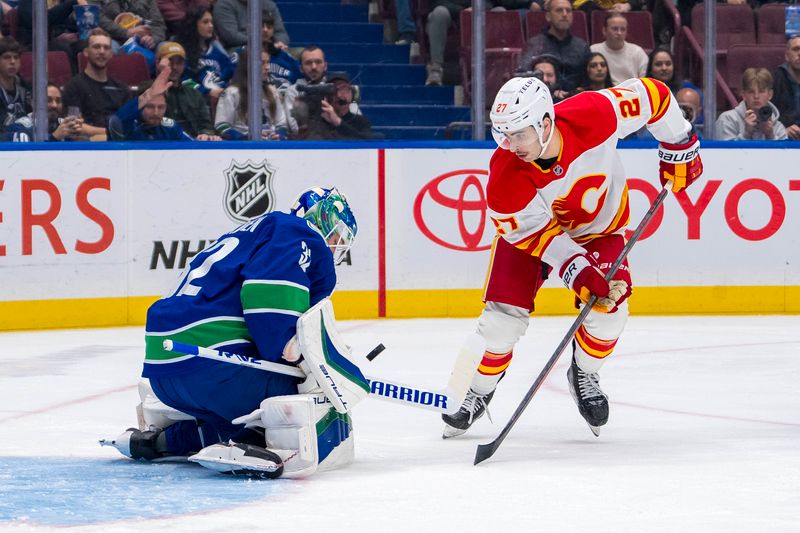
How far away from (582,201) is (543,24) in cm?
373

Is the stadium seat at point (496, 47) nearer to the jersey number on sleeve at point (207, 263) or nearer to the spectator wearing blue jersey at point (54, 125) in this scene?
the spectator wearing blue jersey at point (54, 125)

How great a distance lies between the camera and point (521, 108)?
4.02 meters

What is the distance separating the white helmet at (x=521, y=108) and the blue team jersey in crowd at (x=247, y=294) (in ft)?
2.20

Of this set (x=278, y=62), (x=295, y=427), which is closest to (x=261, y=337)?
(x=295, y=427)

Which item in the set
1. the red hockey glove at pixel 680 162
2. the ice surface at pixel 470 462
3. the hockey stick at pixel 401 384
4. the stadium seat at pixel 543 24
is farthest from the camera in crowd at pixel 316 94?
the hockey stick at pixel 401 384

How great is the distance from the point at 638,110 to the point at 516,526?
1.70m

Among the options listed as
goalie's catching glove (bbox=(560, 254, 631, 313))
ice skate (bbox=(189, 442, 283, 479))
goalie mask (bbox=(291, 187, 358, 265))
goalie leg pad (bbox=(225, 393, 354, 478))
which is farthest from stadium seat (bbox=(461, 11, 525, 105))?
ice skate (bbox=(189, 442, 283, 479))

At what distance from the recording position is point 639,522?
3.22 meters

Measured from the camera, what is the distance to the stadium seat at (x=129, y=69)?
719 cm

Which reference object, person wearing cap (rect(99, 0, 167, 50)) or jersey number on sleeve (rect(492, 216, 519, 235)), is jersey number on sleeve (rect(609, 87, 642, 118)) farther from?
person wearing cap (rect(99, 0, 167, 50))

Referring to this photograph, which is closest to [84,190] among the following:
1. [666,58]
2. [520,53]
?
[520,53]

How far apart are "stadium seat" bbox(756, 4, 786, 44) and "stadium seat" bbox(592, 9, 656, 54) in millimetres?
608

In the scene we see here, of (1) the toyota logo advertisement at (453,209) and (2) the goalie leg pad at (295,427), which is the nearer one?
(2) the goalie leg pad at (295,427)

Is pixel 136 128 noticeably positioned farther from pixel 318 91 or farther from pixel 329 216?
pixel 329 216
